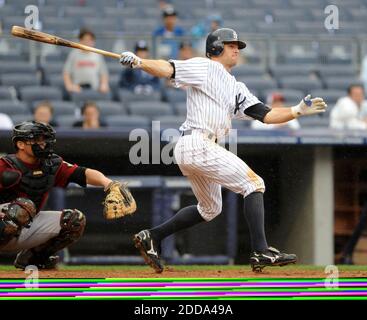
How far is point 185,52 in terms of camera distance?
11438 millimetres

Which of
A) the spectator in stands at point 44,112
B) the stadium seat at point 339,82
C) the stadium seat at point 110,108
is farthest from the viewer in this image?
the stadium seat at point 339,82

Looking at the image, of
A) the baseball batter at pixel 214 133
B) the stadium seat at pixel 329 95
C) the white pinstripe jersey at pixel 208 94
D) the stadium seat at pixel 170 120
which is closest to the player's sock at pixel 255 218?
the baseball batter at pixel 214 133

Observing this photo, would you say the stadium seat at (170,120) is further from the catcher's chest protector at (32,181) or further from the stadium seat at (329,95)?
the catcher's chest protector at (32,181)

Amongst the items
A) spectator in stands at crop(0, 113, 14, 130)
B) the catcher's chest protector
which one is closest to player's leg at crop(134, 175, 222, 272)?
the catcher's chest protector

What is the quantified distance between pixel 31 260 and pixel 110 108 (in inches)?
168

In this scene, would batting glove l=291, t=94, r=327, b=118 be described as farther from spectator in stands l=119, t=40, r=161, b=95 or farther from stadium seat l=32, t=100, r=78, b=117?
spectator in stands l=119, t=40, r=161, b=95

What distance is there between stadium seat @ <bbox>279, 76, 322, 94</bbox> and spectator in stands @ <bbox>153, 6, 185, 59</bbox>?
1374 mm

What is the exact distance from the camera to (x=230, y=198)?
998cm

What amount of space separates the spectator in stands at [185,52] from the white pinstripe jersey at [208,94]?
15.6ft

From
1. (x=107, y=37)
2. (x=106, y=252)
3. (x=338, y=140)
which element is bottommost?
(x=106, y=252)

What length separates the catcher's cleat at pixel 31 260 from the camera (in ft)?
23.4
